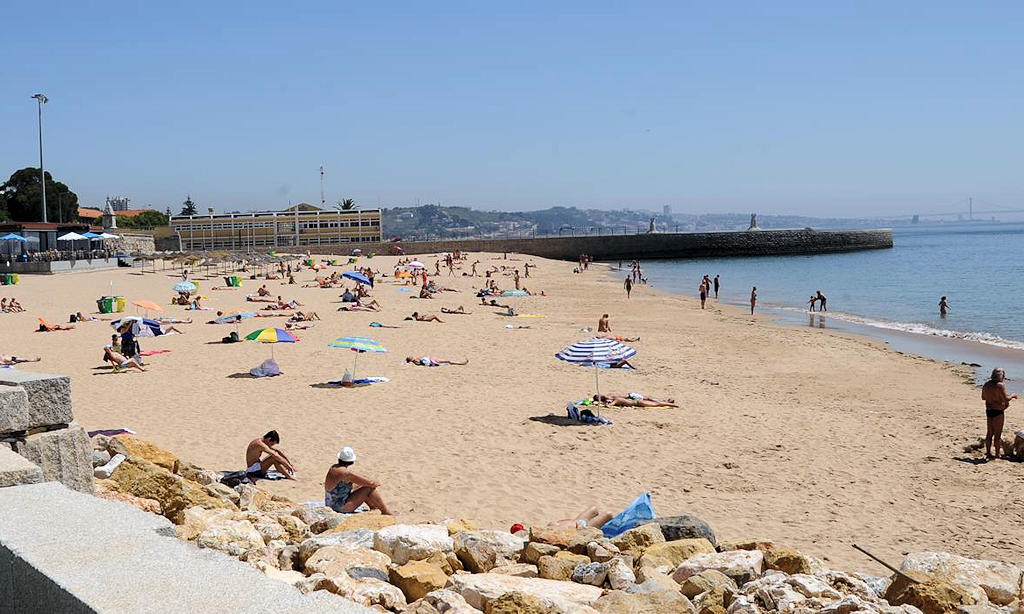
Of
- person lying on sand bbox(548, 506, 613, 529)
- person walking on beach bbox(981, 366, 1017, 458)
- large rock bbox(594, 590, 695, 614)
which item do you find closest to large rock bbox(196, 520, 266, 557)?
large rock bbox(594, 590, 695, 614)

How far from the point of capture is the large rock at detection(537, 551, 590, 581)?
4.99 meters

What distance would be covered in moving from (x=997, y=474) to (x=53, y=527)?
9.60 metres

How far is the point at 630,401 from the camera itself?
499 inches

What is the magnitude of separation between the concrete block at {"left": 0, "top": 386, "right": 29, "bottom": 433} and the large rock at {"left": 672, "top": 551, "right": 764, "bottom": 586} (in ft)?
11.3

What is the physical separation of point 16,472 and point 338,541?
206cm

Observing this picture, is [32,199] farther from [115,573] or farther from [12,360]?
[115,573]

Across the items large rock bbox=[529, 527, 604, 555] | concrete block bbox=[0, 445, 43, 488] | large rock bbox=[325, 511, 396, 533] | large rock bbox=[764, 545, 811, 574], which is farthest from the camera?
→ large rock bbox=[325, 511, 396, 533]

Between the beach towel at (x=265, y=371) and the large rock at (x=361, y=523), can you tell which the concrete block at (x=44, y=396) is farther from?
the beach towel at (x=265, y=371)

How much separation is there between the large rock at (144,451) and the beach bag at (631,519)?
340 cm

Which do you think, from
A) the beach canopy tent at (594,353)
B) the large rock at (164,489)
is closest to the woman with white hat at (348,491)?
the large rock at (164,489)

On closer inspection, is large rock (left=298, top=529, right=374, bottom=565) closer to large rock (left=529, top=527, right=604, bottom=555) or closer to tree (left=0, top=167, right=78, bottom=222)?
large rock (left=529, top=527, right=604, bottom=555)

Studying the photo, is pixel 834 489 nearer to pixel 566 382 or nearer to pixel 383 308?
pixel 566 382

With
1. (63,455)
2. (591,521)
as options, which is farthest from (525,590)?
(591,521)

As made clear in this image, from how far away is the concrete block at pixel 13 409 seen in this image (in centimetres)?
405
